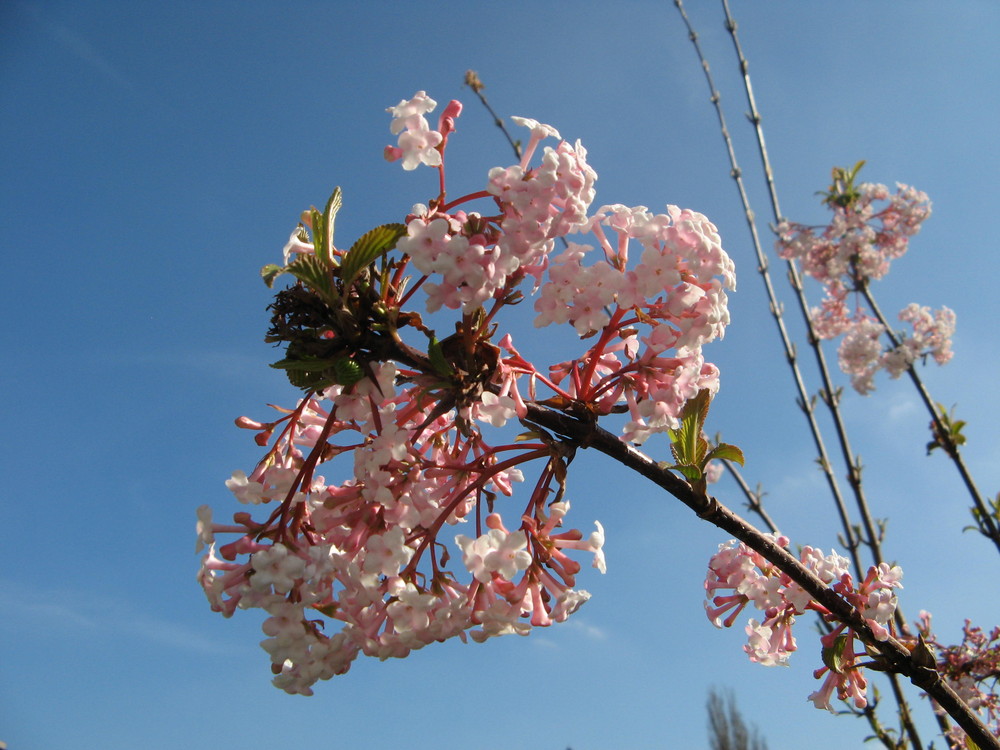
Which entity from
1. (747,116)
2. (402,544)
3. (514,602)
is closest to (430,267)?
(402,544)

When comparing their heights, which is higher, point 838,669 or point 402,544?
point 402,544

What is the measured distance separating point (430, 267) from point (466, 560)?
0.64 metres

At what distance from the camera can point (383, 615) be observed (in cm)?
152

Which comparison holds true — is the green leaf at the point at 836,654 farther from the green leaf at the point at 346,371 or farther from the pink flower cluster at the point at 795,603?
the green leaf at the point at 346,371

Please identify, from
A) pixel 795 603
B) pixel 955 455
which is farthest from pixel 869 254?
pixel 795 603

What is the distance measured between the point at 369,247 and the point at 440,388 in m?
0.33

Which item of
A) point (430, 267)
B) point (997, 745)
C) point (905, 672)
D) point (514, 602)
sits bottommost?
point (997, 745)

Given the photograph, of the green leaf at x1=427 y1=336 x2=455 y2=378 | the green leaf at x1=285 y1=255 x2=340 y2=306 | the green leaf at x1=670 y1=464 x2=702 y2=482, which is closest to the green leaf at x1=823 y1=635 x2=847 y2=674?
the green leaf at x1=670 y1=464 x2=702 y2=482

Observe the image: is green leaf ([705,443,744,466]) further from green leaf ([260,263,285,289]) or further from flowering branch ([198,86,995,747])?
green leaf ([260,263,285,289])

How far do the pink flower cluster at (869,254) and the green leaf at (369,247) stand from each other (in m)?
8.37

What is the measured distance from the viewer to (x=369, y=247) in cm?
138

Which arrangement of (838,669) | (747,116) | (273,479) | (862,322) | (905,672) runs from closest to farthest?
(273,479) → (905,672) → (838,669) → (747,116) → (862,322)

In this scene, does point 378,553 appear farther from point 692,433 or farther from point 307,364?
point 692,433

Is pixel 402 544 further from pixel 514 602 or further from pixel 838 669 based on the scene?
pixel 838 669
